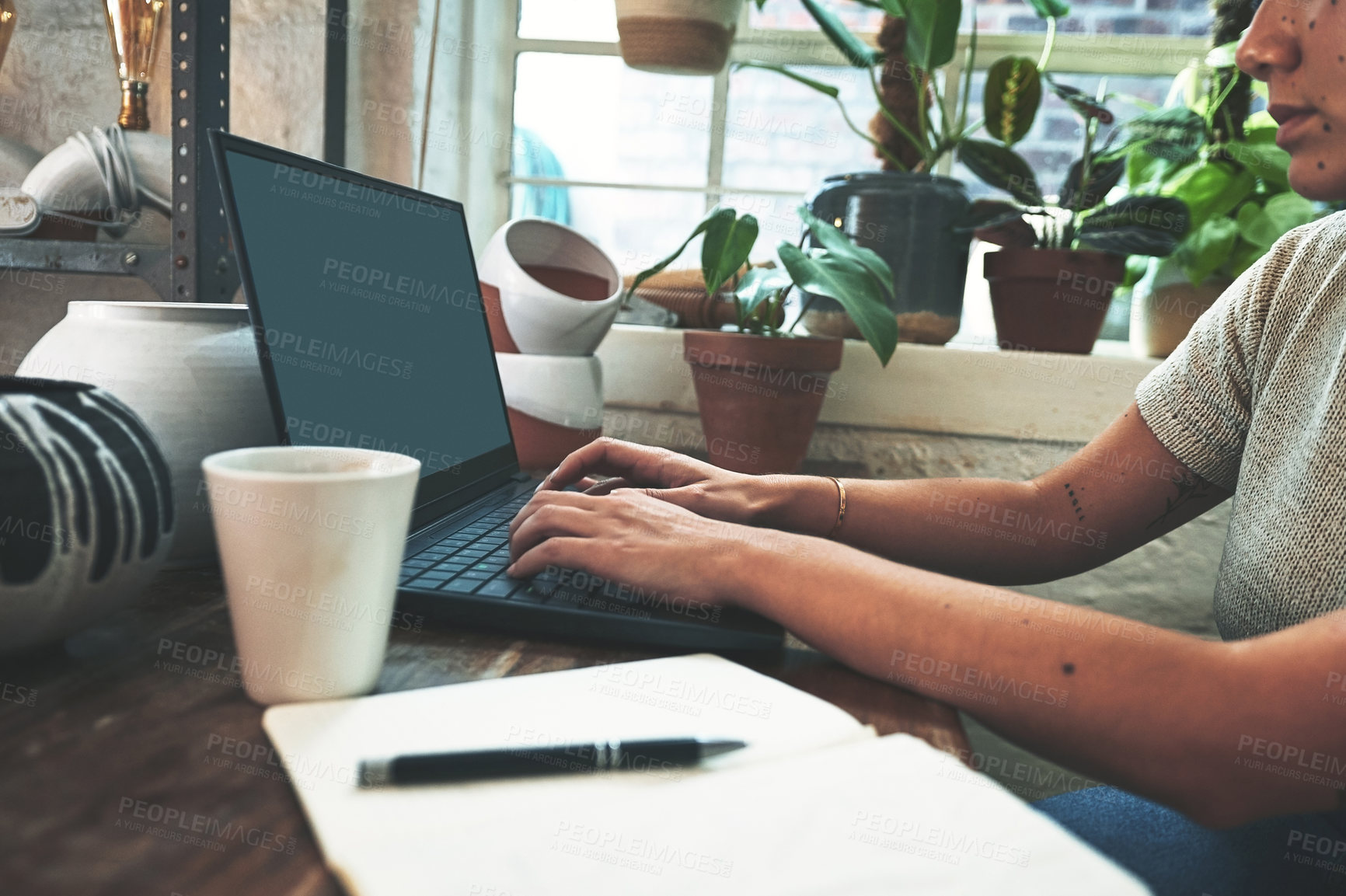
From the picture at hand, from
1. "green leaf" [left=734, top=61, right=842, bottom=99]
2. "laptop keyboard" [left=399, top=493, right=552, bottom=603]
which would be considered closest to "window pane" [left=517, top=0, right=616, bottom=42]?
"green leaf" [left=734, top=61, right=842, bottom=99]

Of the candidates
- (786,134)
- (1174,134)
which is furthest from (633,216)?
(1174,134)

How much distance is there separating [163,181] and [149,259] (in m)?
0.16

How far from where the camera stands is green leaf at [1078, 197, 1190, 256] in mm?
1248

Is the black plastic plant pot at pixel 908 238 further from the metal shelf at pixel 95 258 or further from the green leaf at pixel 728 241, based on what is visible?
the metal shelf at pixel 95 258

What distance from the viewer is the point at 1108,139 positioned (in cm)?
138

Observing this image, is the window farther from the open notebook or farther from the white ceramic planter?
the open notebook

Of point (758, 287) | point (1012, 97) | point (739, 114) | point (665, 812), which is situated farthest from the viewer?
point (739, 114)

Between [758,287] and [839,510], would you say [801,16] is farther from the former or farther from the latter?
[839,510]

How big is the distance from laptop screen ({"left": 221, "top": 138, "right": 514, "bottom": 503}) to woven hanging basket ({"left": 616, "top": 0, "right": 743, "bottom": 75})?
655 mm

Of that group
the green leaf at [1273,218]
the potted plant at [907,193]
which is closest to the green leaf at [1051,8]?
the potted plant at [907,193]

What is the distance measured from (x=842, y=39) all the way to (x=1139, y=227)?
50cm

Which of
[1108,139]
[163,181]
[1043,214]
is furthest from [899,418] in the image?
[163,181]

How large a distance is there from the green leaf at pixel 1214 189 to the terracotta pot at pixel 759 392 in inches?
23.2

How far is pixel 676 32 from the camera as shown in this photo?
1472 millimetres
